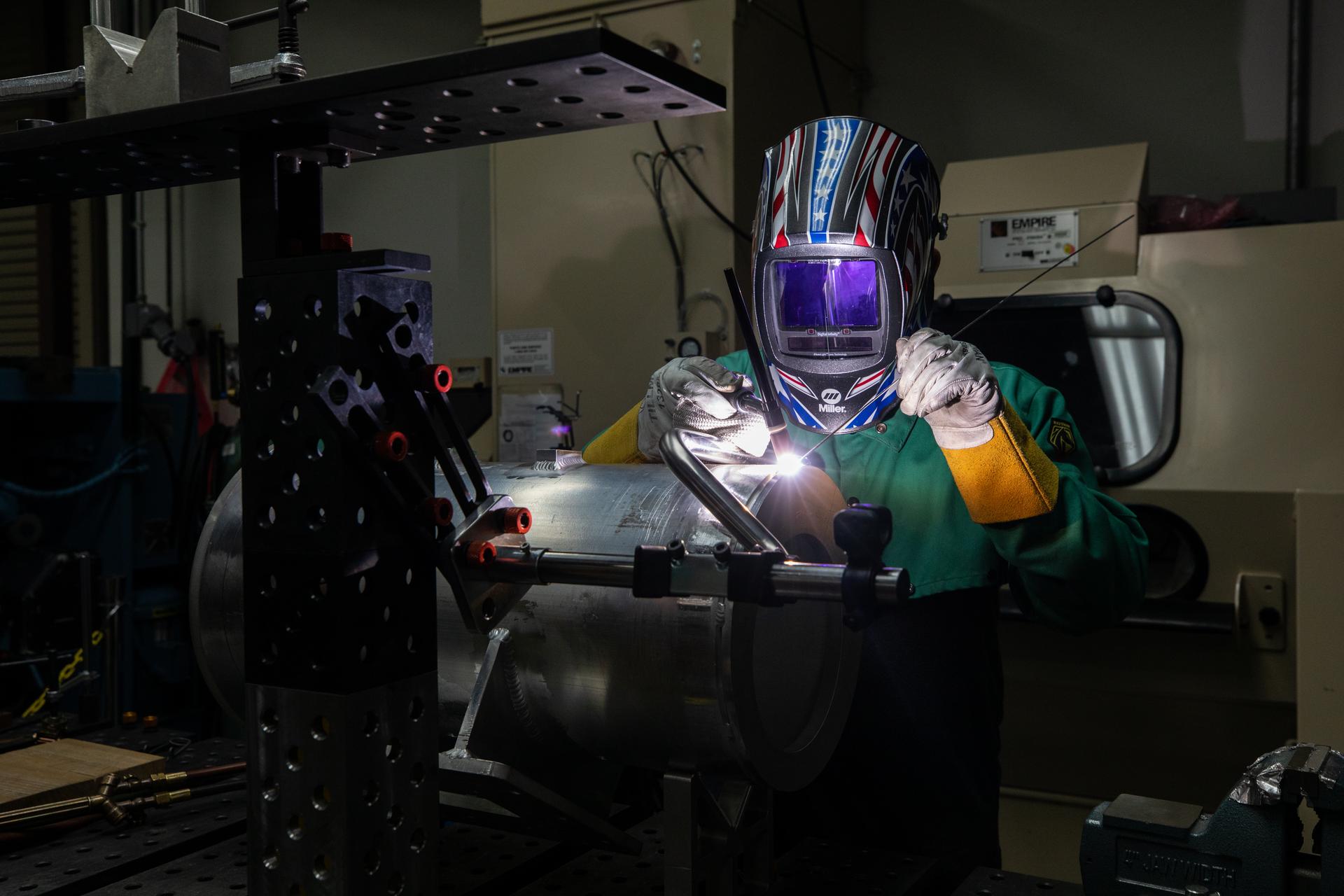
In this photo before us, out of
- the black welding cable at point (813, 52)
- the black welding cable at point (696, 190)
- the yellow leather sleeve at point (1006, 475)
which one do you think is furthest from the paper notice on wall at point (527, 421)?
the yellow leather sleeve at point (1006, 475)

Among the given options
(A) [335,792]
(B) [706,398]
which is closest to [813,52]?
(B) [706,398]

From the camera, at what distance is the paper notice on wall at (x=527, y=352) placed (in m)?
2.71

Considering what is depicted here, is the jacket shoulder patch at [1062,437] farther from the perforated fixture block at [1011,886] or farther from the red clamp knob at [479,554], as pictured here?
the red clamp knob at [479,554]

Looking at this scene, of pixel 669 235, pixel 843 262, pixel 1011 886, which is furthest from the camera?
pixel 669 235

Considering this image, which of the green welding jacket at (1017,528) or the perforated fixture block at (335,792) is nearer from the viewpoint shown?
the perforated fixture block at (335,792)

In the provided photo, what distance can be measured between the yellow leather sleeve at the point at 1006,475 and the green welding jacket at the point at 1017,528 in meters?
0.03

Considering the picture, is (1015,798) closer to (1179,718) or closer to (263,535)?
(1179,718)

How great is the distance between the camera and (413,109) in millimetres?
733

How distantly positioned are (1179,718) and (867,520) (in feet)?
5.62

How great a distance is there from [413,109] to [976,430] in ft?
2.46

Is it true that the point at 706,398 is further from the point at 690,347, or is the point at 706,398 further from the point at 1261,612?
the point at 1261,612

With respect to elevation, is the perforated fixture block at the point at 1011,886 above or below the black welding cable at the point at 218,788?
below

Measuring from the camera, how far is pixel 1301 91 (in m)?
2.64

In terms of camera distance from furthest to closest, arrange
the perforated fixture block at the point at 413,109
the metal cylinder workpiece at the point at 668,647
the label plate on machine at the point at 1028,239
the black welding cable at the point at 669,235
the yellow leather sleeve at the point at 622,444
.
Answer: the black welding cable at the point at 669,235 → the label plate on machine at the point at 1028,239 → the yellow leather sleeve at the point at 622,444 → the metal cylinder workpiece at the point at 668,647 → the perforated fixture block at the point at 413,109
